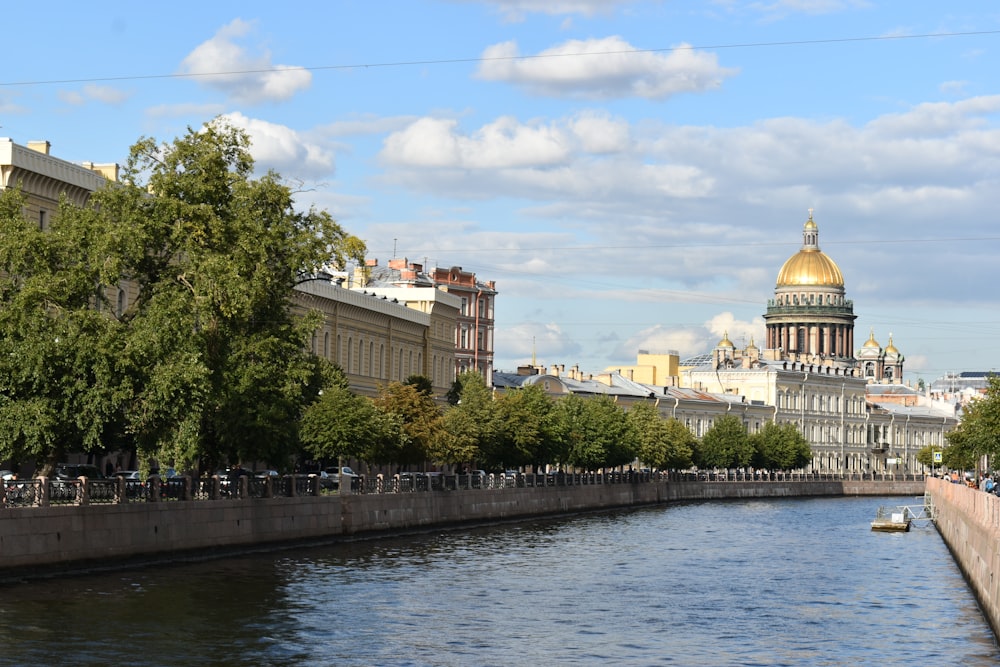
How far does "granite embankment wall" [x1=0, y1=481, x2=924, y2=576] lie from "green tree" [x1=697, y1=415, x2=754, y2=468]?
58.0 metres

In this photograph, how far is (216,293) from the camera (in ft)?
157

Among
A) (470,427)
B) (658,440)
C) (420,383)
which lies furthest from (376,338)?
(658,440)

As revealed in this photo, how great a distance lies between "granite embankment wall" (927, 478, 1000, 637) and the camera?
115 feet

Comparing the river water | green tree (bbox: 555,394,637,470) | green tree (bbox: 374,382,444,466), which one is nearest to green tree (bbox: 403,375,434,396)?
green tree (bbox: 374,382,444,466)

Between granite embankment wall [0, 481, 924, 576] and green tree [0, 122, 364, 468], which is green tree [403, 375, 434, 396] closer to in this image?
granite embankment wall [0, 481, 924, 576]

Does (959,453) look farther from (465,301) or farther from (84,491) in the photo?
(84,491)

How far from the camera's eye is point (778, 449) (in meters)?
158

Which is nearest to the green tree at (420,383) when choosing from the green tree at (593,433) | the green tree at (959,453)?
the green tree at (593,433)

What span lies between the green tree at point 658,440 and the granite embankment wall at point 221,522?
1337 inches

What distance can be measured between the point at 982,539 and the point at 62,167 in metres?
34.8

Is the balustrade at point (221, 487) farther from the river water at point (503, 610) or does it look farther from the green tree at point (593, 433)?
the green tree at point (593, 433)

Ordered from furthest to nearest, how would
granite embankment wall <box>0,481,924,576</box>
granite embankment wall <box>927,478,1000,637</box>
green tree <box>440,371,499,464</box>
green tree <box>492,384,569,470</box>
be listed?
green tree <box>492,384,569,470</box> < green tree <box>440,371,499,464</box> < granite embankment wall <box>0,481,924,576</box> < granite embankment wall <box>927,478,1000,637</box>

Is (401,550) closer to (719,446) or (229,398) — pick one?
(229,398)

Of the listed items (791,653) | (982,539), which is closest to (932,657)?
(791,653)
